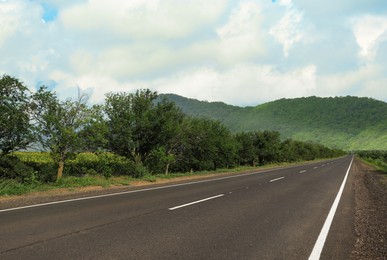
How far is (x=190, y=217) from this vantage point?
27.3 ft

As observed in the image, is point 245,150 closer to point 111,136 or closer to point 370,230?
point 111,136

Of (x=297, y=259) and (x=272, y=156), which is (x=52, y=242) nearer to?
(x=297, y=259)

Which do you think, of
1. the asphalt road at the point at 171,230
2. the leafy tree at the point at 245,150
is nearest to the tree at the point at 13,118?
the asphalt road at the point at 171,230

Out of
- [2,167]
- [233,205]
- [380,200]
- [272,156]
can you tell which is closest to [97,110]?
[2,167]

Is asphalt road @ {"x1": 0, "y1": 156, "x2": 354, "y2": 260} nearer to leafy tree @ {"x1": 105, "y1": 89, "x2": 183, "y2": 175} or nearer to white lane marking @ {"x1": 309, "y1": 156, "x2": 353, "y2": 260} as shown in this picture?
white lane marking @ {"x1": 309, "y1": 156, "x2": 353, "y2": 260}

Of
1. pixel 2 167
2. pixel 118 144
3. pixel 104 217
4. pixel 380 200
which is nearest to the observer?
pixel 104 217

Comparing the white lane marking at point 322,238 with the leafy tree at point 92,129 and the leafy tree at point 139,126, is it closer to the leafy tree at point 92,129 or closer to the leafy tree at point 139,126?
the leafy tree at point 92,129

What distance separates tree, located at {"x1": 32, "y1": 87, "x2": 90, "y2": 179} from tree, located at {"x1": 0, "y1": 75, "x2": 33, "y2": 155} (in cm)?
51

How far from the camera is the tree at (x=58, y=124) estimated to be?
15297 mm

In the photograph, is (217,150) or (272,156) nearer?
(217,150)

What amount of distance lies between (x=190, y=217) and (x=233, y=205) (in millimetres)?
2586

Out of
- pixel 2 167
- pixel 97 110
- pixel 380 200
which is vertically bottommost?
pixel 380 200

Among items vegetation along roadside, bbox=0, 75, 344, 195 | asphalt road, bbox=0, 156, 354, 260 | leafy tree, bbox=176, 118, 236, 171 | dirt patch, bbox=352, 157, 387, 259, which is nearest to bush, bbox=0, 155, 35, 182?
vegetation along roadside, bbox=0, 75, 344, 195

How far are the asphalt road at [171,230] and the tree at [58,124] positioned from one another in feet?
19.3
